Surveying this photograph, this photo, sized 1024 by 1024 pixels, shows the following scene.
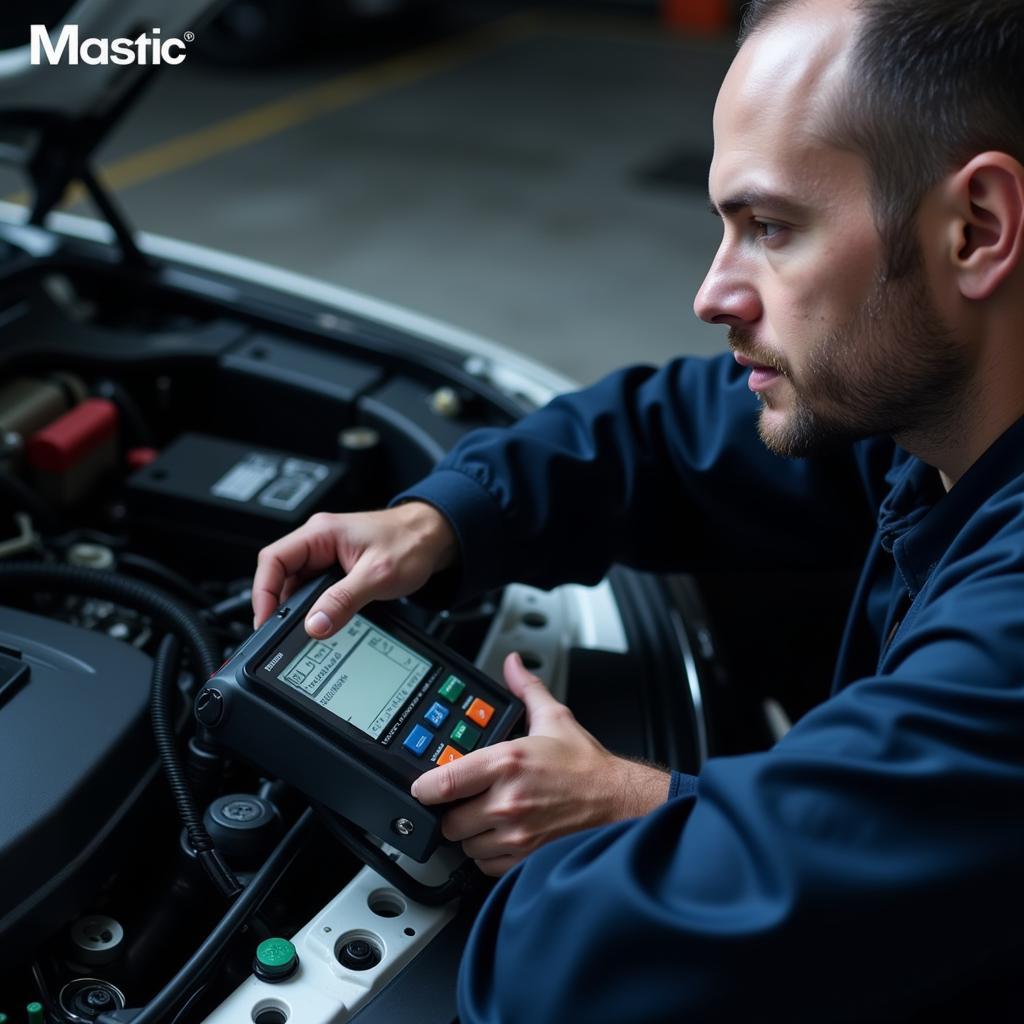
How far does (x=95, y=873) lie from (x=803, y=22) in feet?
2.41

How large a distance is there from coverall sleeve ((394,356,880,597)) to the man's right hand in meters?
0.04

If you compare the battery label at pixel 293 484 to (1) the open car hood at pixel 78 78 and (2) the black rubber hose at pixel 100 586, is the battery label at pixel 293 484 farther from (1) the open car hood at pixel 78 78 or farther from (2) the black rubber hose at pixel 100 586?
(1) the open car hood at pixel 78 78

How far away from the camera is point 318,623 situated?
3.01ft


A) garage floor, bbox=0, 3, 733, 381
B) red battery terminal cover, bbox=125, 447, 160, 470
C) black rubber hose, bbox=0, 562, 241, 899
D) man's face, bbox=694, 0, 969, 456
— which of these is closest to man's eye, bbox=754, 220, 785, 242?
man's face, bbox=694, 0, 969, 456

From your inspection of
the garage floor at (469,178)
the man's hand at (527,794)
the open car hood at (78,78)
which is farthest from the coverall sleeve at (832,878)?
the garage floor at (469,178)

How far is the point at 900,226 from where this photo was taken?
785 millimetres

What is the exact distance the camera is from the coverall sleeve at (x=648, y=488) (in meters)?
1.13

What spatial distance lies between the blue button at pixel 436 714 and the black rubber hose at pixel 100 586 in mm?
214

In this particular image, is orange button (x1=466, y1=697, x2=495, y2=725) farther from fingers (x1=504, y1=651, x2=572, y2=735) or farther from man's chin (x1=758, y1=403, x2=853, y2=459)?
man's chin (x1=758, y1=403, x2=853, y2=459)

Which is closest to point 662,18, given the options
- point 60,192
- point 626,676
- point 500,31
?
point 500,31

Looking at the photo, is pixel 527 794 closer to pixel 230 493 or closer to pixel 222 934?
pixel 222 934

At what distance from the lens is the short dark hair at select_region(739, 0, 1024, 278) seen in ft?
2.49

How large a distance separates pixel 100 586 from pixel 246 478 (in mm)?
273
